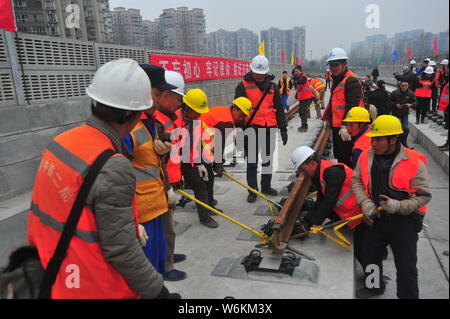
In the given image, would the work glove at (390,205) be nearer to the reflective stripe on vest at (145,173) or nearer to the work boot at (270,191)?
the reflective stripe on vest at (145,173)

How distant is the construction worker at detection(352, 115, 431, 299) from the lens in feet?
8.33

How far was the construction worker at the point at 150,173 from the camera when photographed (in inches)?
92.0

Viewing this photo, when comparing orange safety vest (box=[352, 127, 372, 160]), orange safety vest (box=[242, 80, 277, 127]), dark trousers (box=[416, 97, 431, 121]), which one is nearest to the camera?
orange safety vest (box=[352, 127, 372, 160])

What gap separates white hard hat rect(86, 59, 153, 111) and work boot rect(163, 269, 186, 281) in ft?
6.66

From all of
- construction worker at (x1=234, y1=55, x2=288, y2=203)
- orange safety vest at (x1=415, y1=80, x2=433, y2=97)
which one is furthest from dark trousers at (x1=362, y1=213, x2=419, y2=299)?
orange safety vest at (x1=415, y1=80, x2=433, y2=97)

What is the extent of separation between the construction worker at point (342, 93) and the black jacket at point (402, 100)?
177 inches

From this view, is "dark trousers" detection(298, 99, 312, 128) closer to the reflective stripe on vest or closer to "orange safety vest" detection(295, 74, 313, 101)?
"orange safety vest" detection(295, 74, 313, 101)

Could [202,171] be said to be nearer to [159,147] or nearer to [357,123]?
[159,147]

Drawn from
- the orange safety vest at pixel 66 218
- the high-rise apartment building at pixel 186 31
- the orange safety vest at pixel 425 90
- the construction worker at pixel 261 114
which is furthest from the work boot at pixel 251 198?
the high-rise apartment building at pixel 186 31

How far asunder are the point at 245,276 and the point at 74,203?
7.01 ft

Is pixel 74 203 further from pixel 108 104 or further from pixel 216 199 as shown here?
pixel 216 199

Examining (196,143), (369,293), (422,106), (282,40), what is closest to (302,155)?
(196,143)
